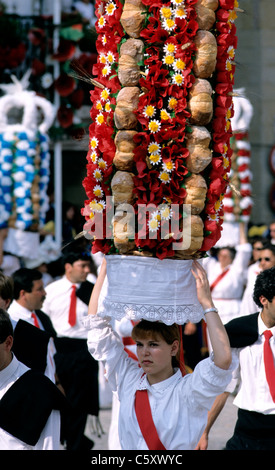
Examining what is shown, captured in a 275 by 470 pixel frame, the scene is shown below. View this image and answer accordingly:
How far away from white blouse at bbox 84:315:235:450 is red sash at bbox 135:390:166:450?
0.07 ft

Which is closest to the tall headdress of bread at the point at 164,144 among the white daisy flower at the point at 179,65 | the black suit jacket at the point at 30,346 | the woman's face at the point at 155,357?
the white daisy flower at the point at 179,65

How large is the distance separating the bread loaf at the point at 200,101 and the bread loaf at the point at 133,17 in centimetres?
34

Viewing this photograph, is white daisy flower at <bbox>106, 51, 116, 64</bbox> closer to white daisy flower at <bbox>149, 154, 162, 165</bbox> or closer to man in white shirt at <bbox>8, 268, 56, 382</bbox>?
white daisy flower at <bbox>149, 154, 162, 165</bbox>

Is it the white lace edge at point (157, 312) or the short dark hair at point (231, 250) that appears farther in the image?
the short dark hair at point (231, 250)

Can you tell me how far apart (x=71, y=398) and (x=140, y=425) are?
393 cm

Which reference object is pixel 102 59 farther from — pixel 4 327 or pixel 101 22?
pixel 4 327

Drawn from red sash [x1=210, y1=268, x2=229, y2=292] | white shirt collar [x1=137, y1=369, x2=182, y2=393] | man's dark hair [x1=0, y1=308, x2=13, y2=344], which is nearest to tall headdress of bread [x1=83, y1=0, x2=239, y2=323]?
white shirt collar [x1=137, y1=369, x2=182, y2=393]

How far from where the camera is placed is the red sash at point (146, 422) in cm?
Result: 348

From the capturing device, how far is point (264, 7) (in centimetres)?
1530

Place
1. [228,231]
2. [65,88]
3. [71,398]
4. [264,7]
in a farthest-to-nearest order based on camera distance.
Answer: [264,7], [65,88], [228,231], [71,398]

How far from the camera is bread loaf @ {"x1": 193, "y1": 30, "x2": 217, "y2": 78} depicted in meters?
3.30

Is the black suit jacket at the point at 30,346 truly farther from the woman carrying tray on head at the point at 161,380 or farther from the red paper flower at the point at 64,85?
the red paper flower at the point at 64,85

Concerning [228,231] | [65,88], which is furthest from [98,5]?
[65,88]

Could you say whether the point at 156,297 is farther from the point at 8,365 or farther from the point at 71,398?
the point at 71,398
